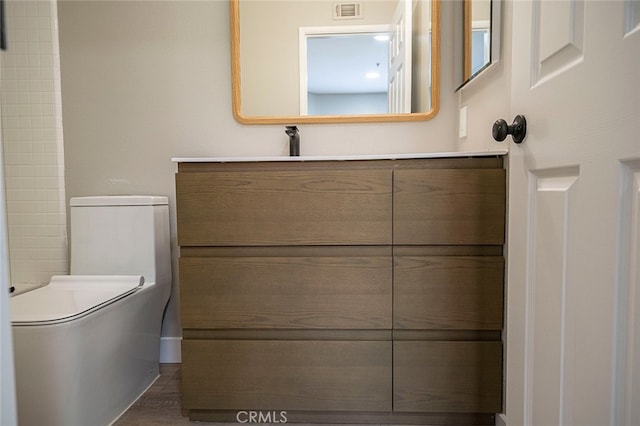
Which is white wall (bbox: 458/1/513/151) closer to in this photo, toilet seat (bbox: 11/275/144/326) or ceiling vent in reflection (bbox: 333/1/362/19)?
A: ceiling vent in reflection (bbox: 333/1/362/19)

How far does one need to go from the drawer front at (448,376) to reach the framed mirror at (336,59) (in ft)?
3.27

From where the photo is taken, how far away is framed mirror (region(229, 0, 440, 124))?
5.49ft

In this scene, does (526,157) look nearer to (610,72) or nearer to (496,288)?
(610,72)

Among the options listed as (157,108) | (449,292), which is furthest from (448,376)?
(157,108)

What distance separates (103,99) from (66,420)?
1359 mm

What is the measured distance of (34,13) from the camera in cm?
173

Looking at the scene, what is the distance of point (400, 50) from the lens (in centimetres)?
167

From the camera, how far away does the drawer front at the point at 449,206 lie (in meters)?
1.21

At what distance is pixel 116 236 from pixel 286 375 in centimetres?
94

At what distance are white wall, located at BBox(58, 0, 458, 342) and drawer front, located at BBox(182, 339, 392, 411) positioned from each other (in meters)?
0.71

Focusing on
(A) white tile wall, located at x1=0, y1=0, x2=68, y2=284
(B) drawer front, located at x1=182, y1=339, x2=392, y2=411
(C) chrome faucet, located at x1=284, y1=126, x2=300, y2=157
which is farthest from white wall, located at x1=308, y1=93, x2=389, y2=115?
(A) white tile wall, located at x1=0, y1=0, x2=68, y2=284

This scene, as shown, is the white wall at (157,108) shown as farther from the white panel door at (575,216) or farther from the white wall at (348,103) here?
the white panel door at (575,216)

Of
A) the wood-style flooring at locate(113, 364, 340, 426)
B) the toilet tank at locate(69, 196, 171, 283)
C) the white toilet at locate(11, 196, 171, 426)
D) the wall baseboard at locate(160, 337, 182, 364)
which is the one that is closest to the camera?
the white toilet at locate(11, 196, 171, 426)

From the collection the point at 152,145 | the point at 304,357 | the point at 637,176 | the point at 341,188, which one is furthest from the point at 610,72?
the point at 152,145
